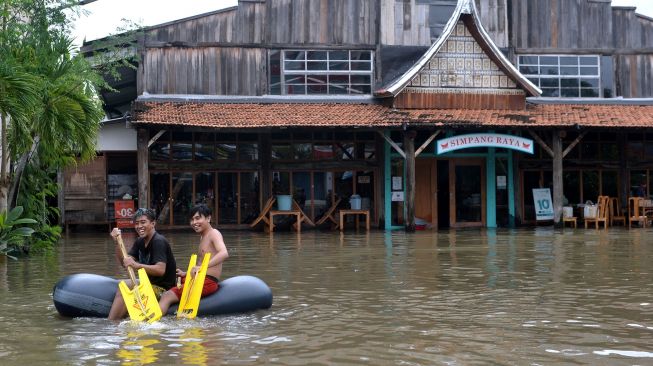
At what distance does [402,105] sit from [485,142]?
2424 mm

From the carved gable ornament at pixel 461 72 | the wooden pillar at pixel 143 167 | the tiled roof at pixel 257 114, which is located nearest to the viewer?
the tiled roof at pixel 257 114

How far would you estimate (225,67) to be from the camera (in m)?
25.6

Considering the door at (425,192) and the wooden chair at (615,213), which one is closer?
the wooden chair at (615,213)

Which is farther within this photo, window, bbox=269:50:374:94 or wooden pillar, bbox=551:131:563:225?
window, bbox=269:50:374:94

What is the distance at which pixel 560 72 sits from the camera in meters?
27.3

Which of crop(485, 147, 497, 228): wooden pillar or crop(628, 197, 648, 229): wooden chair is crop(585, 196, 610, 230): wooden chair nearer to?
crop(628, 197, 648, 229): wooden chair

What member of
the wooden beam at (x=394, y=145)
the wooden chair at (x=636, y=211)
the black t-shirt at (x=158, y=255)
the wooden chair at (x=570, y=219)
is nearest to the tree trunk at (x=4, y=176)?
the black t-shirt at (x=158, y=255)

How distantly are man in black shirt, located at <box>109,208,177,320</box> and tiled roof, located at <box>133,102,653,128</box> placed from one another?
12.7 meters

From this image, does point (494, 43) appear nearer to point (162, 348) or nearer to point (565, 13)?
point (565, 13)

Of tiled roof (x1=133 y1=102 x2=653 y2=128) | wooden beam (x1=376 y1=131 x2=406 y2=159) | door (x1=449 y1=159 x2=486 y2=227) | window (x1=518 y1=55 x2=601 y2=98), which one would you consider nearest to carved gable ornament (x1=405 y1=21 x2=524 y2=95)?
tiled roof (x1=133 y1=102 x2=653 y2=128)

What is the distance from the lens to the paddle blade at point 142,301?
9.34 metres

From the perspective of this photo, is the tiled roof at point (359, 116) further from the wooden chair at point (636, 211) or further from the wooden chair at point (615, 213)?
the wooden chair at point (615, 213)

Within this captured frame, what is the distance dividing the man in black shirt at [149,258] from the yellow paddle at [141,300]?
132 mm

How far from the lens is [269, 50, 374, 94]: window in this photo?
26.0 metres
